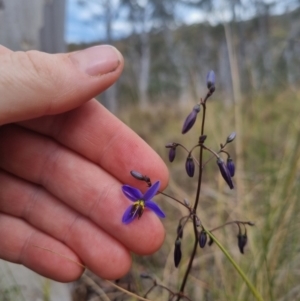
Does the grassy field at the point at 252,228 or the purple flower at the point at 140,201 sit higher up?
the purple flower at the point at 140,201

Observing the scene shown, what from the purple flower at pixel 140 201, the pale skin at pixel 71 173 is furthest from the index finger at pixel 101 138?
the purple flower at pixel 140 201

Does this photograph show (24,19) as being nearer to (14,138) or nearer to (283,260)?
(14,138)

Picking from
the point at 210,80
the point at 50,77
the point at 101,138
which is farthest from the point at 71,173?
the point at 210,80

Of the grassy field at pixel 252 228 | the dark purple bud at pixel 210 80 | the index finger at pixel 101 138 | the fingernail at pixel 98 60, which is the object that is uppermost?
the fingernail at pixel 98 60

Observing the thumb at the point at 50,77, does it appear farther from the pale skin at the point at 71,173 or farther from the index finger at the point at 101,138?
the index finger at the point at 101,138

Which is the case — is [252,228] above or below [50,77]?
below

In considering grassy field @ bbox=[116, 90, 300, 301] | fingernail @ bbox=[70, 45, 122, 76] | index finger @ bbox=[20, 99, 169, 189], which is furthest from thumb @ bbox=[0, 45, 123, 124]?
grassy field @ bbox=[116, 90, 300, 301]

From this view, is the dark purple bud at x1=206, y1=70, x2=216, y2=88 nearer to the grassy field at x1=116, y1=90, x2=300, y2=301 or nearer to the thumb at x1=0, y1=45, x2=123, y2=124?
the thumb at x1=0, y1=45, x2=123, y2=124

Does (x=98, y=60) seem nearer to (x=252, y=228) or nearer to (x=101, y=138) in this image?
(x=101, y=138)
